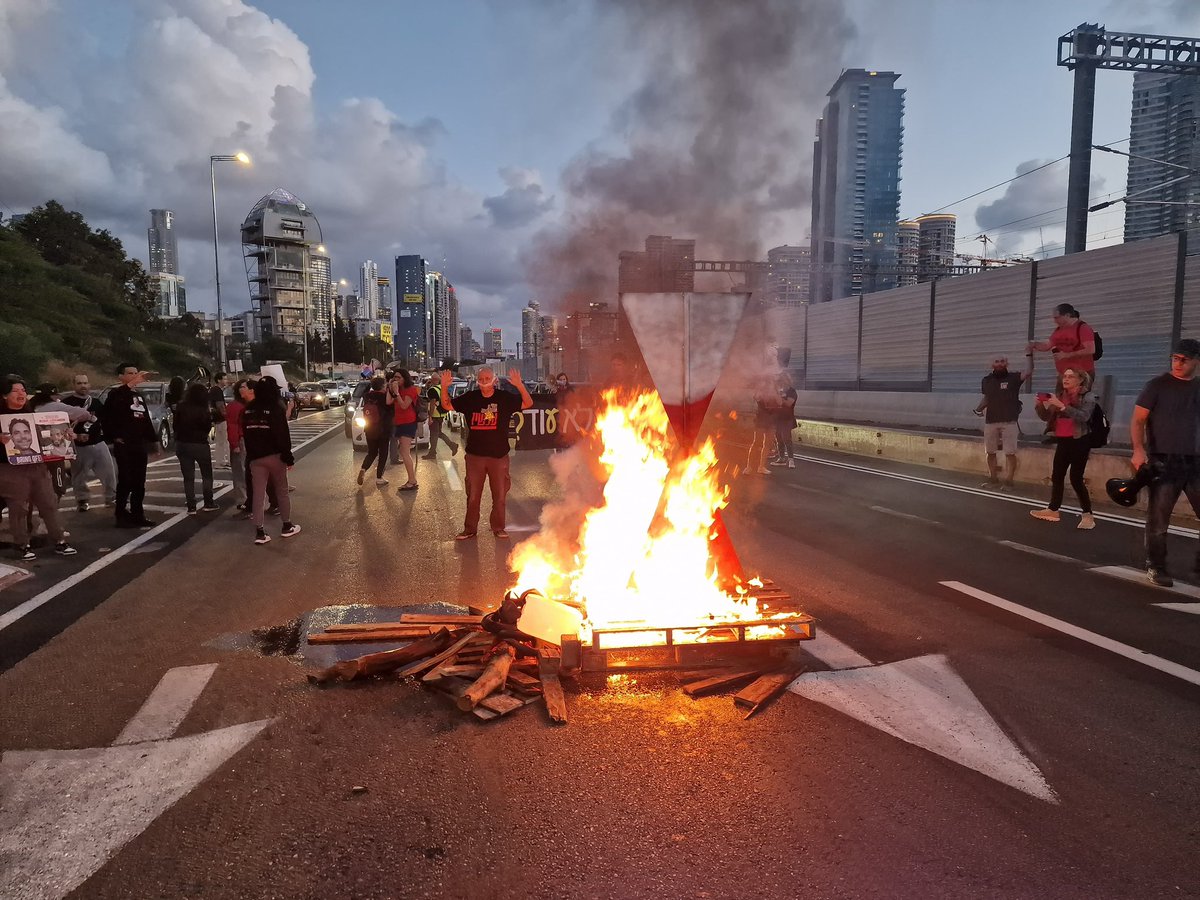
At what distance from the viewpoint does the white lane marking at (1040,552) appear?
22.0ft

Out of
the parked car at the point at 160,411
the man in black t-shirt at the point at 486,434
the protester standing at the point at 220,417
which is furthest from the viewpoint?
the parked car at the point at 160,411

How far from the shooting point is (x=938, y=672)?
4.17 metres

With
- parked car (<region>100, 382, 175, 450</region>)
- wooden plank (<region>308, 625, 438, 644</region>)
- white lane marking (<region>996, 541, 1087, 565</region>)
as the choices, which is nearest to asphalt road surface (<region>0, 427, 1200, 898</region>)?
wooden plank (<region>308, 625, 438, 644</region>)

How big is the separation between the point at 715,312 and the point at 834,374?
81.0ft

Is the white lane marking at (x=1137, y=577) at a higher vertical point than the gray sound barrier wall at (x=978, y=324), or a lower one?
lower

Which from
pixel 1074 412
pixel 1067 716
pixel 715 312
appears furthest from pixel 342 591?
pixel 1074 412

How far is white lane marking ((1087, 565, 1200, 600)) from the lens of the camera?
223 inches

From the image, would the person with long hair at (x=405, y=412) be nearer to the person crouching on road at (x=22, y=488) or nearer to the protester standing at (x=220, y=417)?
the protester standing at (x=220, y=417)

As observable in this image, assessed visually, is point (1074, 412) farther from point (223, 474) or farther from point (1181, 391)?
point (223, 474)

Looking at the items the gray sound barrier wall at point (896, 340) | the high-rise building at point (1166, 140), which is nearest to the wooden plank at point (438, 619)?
the gray sound barrier wall at point (896, 340)

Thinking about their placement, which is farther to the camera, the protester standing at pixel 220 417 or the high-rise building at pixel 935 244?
the high-rise building at pixel 935 244

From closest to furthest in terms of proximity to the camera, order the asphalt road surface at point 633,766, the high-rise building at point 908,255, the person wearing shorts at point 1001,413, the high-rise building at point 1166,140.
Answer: the asphalt road surface at point 633,766 → the person wearing shorts at point 1001,413 → the high-rise building at point 1166,140 → the high-rise building at point 908,255

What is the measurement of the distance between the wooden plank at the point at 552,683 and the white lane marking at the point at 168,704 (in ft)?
6.02

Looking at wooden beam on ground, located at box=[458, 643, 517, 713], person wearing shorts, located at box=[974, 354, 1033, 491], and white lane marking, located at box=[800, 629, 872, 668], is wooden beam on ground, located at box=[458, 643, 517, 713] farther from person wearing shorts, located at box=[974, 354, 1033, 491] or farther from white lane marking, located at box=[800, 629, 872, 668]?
person wearing shorts, located at box=[974, 354, 1033, 491]
